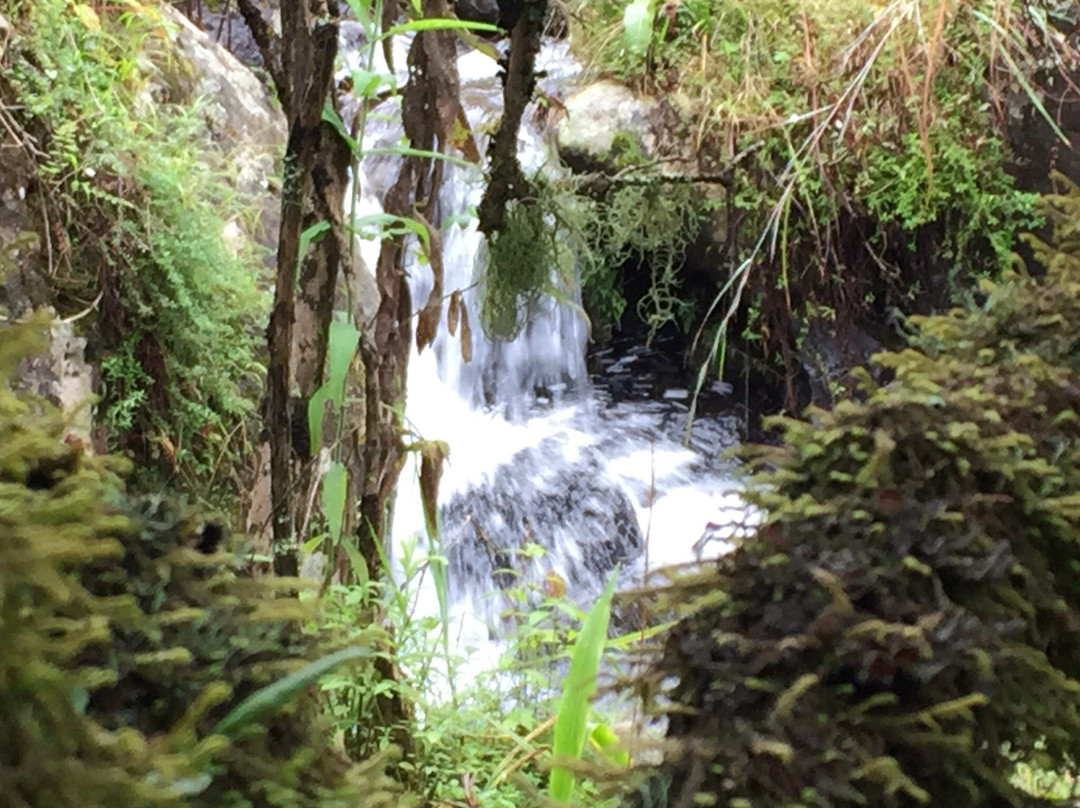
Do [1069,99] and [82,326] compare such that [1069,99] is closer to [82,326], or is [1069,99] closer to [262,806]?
[82,326]

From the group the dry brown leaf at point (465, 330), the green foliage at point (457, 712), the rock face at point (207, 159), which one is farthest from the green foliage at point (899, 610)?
the rock face at point (207, 159)

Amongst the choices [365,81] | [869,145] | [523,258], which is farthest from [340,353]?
[869,145]

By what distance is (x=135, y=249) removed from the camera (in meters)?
2.09

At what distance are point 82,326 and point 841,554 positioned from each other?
1.86 meters

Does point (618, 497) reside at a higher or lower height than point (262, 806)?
lower

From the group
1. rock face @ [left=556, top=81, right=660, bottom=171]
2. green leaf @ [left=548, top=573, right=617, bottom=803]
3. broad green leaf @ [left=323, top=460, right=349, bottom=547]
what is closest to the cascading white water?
rock face @ [left=556, top=81, right=660, bottom=171]

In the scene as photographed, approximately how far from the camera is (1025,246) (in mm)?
3094

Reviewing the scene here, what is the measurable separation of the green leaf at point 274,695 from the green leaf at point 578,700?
47 cm

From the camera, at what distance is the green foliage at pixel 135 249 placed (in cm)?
202

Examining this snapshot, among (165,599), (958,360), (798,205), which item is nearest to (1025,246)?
(798,205)

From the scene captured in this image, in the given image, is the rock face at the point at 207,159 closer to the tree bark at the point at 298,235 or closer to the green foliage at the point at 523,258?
the tree bark at the point at 298,235

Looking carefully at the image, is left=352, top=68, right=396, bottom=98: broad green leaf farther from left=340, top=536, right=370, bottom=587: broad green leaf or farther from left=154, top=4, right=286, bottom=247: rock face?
left=154, top=4, right=286, bottom=247: rock face

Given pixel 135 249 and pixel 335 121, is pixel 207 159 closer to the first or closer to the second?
pixel 135 249

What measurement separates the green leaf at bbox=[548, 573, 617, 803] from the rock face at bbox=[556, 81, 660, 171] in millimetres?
2609
